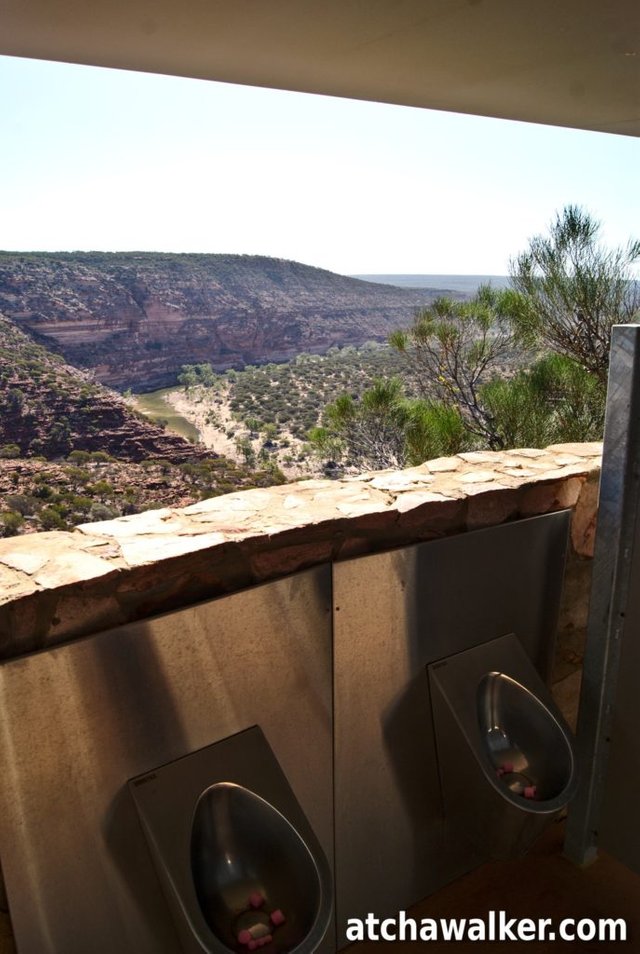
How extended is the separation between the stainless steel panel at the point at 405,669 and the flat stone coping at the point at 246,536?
6 cm

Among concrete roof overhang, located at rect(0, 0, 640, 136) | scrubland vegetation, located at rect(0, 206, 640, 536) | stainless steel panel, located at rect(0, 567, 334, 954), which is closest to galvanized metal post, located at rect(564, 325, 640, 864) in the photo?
stainless steel panel, located at rect(0, 567, 334, 954)

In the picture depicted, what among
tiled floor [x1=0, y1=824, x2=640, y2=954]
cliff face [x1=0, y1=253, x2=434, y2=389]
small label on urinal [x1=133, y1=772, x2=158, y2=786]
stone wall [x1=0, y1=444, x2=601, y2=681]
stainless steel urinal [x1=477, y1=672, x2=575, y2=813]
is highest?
cliff face [x1=0, y1=253, x2=434, y2=389]

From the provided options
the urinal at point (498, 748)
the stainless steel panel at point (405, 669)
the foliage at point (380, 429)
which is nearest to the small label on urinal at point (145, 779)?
the stainless steel panel at point (405, 669)

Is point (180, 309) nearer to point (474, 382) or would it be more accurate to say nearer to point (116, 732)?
point (474, 382)

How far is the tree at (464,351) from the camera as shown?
295 inches

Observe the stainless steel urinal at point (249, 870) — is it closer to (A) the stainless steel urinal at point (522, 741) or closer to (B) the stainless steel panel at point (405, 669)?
(B) the stainless steel panel at point (405, 669)

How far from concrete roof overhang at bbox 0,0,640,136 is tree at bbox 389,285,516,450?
4735 millimetres

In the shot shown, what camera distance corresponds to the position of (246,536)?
1.38m

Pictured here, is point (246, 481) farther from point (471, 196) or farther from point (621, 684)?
point (471, 196)

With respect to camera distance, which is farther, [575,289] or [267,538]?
[575,289]

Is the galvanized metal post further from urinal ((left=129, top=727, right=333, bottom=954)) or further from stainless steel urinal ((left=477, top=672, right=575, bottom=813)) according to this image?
urinal ((left=129, top=727, right=333, bottom=954))

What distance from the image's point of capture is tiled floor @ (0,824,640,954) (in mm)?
1687

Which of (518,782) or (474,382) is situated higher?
(474,382)

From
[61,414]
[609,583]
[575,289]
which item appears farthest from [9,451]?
[575,289]
